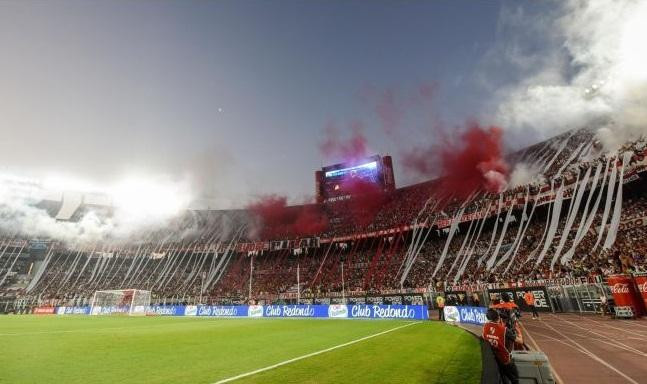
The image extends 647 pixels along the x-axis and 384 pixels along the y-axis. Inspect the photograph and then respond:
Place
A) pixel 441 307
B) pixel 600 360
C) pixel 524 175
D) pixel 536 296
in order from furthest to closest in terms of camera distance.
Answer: pixel 524 175 → pixel 536 296 → pixel 441 307 → pixel 600 360

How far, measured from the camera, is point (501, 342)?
6.20m

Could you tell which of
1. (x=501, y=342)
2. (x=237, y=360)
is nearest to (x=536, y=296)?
(x=501, y=342)

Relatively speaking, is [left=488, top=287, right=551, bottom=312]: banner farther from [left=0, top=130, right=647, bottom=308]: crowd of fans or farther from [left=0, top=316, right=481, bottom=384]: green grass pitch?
[left=0, top=316, right=481, bottom=384]: green grass pitch

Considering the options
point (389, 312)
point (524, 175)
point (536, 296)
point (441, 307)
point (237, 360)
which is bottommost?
point (237, 360)

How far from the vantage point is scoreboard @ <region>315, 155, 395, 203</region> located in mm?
63344

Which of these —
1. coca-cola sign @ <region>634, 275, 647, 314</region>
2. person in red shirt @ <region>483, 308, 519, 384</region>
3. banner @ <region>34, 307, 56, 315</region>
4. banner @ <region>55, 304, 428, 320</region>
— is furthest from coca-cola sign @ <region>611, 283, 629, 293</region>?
banner @ <region>34, 307, 56, 315</region>

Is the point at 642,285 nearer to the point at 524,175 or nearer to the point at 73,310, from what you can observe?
the point at 524,175

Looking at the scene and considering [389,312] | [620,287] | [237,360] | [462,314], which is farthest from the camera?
[389,312]

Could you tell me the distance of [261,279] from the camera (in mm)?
58938

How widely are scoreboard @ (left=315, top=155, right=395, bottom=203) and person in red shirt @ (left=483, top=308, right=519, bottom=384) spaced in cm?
5677

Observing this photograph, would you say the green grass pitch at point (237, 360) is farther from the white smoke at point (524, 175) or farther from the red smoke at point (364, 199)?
the red smoke at point (364, 199)

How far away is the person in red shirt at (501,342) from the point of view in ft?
19.4

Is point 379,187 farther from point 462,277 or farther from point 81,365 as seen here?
point 81,365

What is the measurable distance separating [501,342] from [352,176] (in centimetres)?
5957
